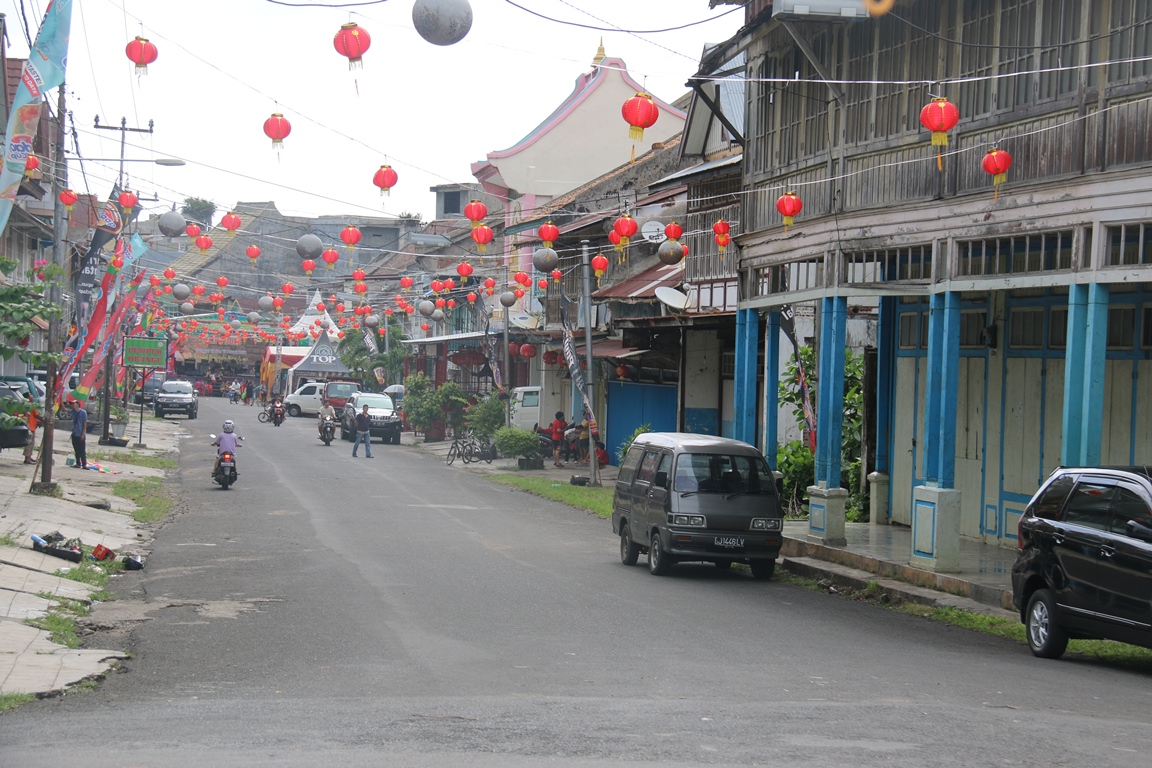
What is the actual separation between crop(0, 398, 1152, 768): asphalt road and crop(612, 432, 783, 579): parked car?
1.49ft

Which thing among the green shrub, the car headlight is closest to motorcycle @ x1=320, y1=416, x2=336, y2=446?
the green shrub

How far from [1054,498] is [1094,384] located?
2.27m

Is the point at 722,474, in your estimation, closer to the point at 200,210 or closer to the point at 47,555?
the point at 47,555

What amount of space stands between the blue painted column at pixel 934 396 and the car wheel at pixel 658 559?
3.57 metres

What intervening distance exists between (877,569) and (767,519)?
157 centimetres

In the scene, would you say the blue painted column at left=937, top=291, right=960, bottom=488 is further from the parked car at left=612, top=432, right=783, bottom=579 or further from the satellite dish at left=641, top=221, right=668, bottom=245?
the satellite dish at left=641, top=221, right=668, bottom=245

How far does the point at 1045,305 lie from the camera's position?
16141 millimetres

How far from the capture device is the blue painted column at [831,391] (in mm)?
17453

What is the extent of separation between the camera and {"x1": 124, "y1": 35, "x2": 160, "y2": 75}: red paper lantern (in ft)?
42.3

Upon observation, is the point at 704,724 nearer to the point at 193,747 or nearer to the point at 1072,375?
the point at 193,747

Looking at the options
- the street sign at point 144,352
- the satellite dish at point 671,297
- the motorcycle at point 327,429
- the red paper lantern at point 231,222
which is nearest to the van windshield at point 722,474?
the satellite dish at point 671,297

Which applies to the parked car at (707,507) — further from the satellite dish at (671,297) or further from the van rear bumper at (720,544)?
the satellite dish at (671,297)

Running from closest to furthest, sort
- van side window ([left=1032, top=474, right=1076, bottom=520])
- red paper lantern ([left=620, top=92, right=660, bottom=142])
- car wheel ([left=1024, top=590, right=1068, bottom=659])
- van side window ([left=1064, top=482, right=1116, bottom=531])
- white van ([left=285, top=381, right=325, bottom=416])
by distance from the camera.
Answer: van side window ([left=1064, top=482, right=1116, bottom=531]) → car wheel ([left=1024, top=590, right=1068, bottom=659]) → van side window ([left=1032, top=474, right=1076, bottom=520]) → red paper lantern ([left=620, top=92, right=660, bottom=142]) → white van ([left=285, top=381, right=325, bottom=416])

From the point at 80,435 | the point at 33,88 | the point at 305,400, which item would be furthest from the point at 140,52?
the point at 305,400
